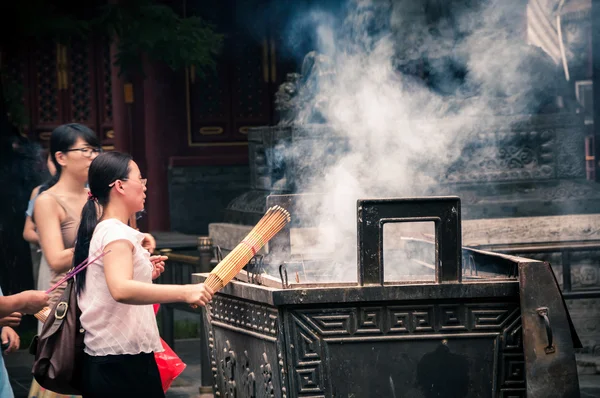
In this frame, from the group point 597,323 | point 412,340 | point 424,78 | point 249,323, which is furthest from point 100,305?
point 424,78

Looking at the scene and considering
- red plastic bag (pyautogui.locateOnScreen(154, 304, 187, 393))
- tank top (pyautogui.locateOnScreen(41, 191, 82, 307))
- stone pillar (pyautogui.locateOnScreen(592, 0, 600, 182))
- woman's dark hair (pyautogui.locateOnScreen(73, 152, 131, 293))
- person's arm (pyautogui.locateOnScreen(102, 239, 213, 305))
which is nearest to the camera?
person's arm (pyautogui.locateOnScreen(102, 239, 213, 305))

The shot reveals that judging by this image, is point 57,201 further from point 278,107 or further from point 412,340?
point 278,107

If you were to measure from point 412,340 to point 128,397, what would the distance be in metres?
1.12

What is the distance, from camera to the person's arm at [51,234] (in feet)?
16.9

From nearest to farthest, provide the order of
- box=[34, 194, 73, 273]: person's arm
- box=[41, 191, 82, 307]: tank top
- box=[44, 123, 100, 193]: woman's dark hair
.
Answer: box=[34, 194, 73, 273]: person's arm
box=[41, 191, 82, 307]: tank top
box=[44, 123, 100, 193]: woman's dark hair

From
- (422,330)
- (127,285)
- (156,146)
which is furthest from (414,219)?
(156,146)

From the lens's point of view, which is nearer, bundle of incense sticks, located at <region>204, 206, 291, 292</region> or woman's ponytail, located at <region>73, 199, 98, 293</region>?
woman's ponytail, located at <region>73, 199, 98, 293</region>

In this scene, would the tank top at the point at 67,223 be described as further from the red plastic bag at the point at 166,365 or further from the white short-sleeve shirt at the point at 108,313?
the white short-sleeve shirt at the point at 108,313

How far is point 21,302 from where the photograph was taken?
13.5ft

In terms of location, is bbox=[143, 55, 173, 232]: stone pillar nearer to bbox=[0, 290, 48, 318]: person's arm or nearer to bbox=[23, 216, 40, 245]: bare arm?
bbox=[23, 216, 40, 245]: bare arm

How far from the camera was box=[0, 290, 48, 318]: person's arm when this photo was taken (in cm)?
411

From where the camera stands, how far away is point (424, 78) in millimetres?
9852

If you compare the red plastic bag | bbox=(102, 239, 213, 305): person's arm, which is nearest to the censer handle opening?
bbox=(102, 239, 213, 305): person's arm

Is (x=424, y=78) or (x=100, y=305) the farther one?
(x=424, y=78)
